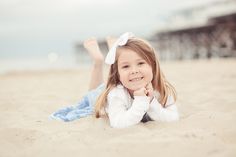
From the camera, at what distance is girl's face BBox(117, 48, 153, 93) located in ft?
9.84

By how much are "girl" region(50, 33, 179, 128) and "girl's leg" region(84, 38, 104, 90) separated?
859 millimetres

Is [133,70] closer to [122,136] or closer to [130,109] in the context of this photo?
[130,109]

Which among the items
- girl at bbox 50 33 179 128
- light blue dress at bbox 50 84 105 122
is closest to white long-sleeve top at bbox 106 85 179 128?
girl at bbox 50 33 179 128

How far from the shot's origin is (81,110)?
3705 millimetres

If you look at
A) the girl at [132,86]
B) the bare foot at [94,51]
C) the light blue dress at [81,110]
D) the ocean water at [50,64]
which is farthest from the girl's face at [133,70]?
the ocean water at [50,64]

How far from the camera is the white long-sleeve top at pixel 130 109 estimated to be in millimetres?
2922

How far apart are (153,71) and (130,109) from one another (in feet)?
1.34

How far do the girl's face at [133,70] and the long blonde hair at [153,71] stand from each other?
0.04 meters

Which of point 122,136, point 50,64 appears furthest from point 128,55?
point 50,64

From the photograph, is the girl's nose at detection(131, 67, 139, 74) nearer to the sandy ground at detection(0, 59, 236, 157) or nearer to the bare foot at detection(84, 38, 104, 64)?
the sandy ground at detection(0, 59, 236, 157)

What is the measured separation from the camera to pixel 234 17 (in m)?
21.3

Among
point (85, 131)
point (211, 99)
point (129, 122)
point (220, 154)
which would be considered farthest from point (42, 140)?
point (211, 99)

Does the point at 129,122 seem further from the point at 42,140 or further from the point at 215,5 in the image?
the point at 215,5

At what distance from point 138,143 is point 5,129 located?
1.10 m
